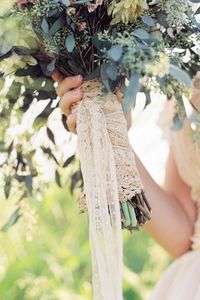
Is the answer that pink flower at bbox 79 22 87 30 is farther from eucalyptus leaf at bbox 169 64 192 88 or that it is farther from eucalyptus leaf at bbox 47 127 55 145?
eucalyptus leaf at bbox 47 127 55 145

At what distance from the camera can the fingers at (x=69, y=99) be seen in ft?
4.16

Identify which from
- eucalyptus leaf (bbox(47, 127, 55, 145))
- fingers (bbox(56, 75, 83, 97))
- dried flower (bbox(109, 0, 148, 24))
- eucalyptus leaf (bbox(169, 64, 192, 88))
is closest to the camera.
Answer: eucalyptus leaf (bbox(169, 64, 192, 88))

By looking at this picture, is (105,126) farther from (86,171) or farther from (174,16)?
(174,16)

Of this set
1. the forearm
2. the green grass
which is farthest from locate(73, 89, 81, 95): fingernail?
the green grass

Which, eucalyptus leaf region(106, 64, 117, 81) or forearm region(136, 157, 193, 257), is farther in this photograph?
forearm region(136, 157, 193, 257)

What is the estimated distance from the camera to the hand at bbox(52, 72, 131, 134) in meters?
1.26

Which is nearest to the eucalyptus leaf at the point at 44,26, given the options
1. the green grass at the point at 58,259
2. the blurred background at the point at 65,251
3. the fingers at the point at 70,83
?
the fingers at the point at 70,83

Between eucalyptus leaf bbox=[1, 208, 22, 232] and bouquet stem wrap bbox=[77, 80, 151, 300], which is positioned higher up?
bouquet stem wrap bbox=[77, 80, 151, 300]

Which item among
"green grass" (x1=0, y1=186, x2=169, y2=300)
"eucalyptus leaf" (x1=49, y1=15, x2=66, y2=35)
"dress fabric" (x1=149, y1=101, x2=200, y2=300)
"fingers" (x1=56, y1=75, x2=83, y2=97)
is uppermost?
"eucalyptus leaf" (x1=49, y1=15, x2=66, y2=35)

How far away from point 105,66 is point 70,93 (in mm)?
141

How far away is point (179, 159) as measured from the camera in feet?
6.03

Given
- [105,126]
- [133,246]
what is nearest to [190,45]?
[105,126]

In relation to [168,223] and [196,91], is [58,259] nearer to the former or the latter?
[168,223]

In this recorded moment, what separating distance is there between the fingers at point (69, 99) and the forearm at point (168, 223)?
1.45ft
